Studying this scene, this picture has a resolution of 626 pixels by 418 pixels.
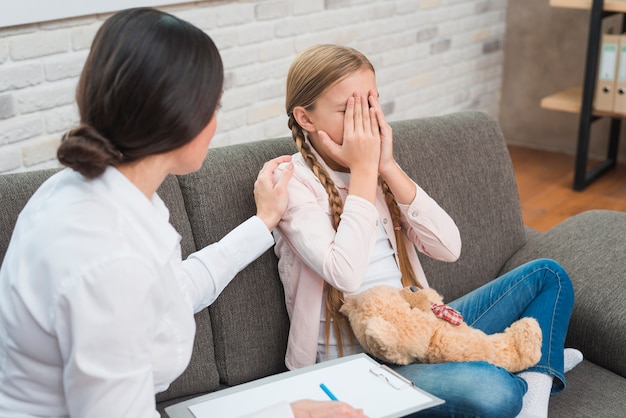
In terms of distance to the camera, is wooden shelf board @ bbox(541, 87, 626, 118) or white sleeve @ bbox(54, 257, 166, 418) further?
wooden shelf board @ bbox(541, 87, 626, 118)

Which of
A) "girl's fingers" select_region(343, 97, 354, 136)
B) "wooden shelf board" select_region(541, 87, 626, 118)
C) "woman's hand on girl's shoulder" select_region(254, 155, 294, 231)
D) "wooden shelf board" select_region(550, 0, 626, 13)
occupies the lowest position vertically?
"wooden shelf board" select_region(541, 87, 626, 118)

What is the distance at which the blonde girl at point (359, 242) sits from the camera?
139cm

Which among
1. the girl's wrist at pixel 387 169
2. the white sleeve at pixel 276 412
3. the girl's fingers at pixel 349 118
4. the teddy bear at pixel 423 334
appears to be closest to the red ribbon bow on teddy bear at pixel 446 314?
the teddy bear at pixel 423 334

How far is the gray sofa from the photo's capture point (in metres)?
1.50

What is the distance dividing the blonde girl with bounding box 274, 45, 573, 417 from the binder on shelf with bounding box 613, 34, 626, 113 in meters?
2.24

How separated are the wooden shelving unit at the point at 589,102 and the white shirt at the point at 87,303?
302 centimetres

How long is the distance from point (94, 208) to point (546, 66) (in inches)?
148

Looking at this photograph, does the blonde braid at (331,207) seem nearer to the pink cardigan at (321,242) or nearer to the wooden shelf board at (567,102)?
the pink cardigan at (321,242)

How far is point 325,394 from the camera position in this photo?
1.19 m

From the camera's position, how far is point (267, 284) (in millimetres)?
1540

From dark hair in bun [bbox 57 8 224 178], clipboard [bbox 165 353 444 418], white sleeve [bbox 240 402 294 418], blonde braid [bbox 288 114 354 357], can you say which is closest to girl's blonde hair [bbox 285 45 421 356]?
blonde braid [bbox 288 114 354 357]

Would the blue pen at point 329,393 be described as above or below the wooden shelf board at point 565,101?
above

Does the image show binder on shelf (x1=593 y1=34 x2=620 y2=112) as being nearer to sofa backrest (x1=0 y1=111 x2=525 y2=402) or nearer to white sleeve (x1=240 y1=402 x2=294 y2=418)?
sofa backrest (x1=0 y1=111 x2=525 y2=402)

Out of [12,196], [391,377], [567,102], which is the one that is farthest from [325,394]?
[567,102]
